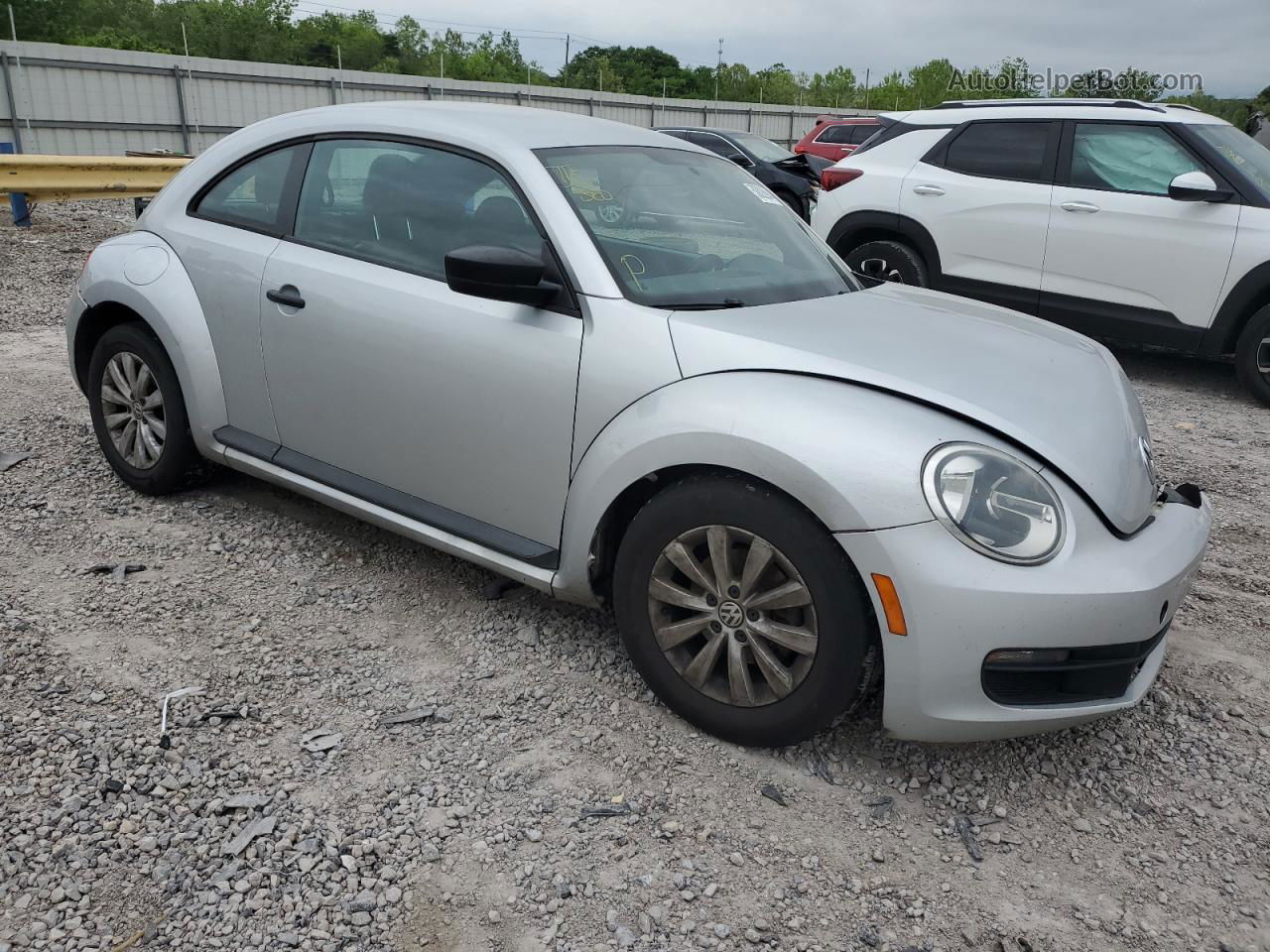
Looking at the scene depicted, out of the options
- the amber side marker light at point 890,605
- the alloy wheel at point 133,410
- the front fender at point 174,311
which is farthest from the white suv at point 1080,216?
the amber side marker light at point 890,605

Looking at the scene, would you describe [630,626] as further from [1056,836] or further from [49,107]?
[49,107]

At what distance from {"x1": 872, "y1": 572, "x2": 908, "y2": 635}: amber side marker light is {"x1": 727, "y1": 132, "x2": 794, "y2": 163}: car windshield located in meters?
13.3

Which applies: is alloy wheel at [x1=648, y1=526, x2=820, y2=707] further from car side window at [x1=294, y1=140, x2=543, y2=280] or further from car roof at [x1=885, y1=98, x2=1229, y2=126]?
car roof at [x1=885, y1=98, x2=1229, y2=126]

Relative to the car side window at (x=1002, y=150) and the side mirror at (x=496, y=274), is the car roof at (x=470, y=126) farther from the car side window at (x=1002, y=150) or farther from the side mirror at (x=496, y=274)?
the car side window at (x=1002, y=150)

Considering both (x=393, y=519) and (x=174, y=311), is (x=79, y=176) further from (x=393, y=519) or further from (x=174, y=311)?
(x=393, y=519)

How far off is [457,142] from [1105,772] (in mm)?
2785

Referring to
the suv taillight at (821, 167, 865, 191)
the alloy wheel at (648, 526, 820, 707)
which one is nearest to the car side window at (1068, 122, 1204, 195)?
the suv taillight at (821, 167, 865, 191)

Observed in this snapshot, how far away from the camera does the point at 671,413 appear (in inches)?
112

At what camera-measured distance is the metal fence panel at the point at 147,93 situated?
62.2ft

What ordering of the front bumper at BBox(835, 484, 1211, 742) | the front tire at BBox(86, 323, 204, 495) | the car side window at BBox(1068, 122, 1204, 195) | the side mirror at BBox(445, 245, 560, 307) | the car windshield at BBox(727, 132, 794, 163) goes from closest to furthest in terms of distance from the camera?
the front bumper at BBox(835, 484, 1211, 742)
the side mirror at BBox(445, 245, 560, 307)
the front tire at BBox(86, 323, 204, 495)
the car side window at BBox(1068, 122, 1204, 195)
the car windshield at BBox(727, 132, 794, 163)

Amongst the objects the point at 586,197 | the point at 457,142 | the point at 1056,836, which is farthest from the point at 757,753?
the point at 457,142

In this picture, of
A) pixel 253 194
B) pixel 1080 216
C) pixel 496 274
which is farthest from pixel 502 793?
pixel 1080 216

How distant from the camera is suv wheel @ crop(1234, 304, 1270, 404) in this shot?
669 cm

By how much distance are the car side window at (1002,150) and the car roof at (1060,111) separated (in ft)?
0.31
